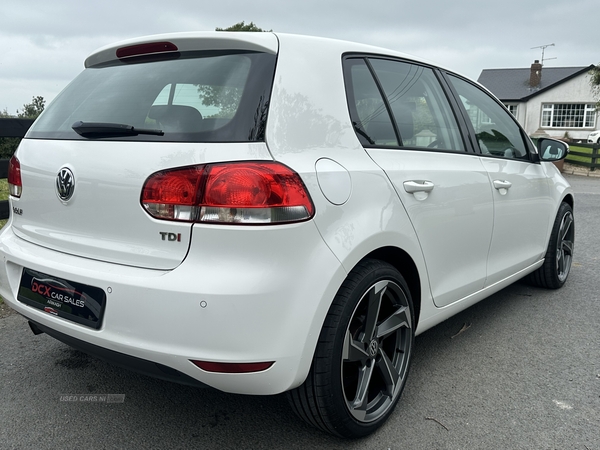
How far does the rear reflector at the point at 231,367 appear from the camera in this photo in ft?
6.08

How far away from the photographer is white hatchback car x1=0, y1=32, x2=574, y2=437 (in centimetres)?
185

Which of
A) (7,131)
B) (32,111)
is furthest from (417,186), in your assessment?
(32,111)

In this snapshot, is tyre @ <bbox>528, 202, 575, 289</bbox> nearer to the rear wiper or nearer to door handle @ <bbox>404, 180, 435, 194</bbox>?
door handle @ <bbox>404, 180, 435, 194</bbox>

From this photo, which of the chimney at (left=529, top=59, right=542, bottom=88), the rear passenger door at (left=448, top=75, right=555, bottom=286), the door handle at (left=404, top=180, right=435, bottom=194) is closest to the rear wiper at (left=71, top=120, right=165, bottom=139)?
the door handle at (left=404, top=180, right=435, bottom=194)

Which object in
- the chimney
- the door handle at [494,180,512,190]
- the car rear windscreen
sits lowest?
the door handle at [494,180,512,190]

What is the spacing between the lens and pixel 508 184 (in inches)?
133

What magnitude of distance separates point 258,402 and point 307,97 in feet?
4.75

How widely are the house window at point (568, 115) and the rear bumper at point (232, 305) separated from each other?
Answer: 45382 mm

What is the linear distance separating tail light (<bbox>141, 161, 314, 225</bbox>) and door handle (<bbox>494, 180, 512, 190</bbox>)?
1.71 metres

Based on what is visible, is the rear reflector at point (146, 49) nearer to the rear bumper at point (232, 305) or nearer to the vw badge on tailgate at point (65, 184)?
the vw badge on tailgate at point (65, 184)

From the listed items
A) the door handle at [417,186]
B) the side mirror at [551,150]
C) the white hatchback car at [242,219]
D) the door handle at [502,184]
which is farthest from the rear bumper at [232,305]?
the side mirror at [551,150]

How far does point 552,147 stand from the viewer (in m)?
4.05

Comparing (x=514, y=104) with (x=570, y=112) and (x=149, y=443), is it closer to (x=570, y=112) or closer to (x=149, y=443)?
(x=570, y=112)

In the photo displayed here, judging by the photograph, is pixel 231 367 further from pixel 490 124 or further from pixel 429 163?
pixel 490 124
